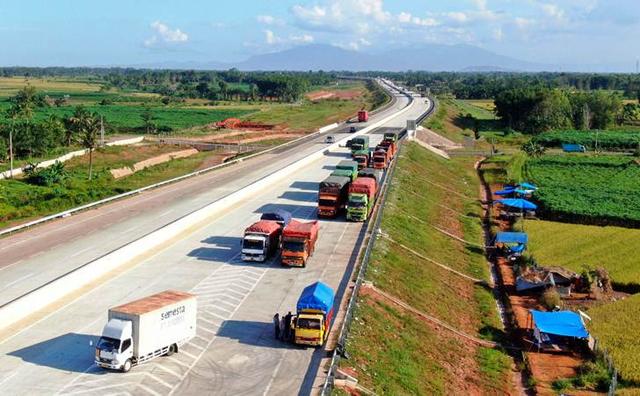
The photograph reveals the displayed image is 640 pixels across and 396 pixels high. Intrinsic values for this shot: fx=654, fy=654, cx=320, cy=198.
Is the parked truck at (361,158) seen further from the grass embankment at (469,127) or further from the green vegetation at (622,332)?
the grass embankment at (469,127)

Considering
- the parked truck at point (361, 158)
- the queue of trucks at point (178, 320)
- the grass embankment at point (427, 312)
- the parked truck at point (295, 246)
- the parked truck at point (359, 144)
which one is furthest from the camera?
the parked truck at point (359, 144)

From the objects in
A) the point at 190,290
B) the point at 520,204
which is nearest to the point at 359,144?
the point at 520,204

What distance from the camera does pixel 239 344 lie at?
27578mm

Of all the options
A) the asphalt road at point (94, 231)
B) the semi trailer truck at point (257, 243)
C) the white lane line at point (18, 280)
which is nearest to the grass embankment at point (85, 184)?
the asphalt road at point (94, 231)

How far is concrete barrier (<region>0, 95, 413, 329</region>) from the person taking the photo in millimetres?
29297

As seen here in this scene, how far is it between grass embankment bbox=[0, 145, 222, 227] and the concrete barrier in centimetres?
1655

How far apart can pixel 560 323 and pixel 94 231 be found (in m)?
30.8

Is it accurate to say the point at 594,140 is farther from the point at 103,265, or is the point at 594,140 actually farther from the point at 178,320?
the point at 178,320

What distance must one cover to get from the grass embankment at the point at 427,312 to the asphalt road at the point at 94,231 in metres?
16.4

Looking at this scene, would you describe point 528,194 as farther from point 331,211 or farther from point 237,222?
point 237,222

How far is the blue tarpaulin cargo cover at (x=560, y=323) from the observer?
33.7 meters

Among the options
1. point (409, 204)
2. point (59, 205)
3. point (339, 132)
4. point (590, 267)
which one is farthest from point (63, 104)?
point (590, 267)

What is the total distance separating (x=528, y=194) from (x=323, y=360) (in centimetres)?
4762

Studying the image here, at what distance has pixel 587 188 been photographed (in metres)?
72.5
